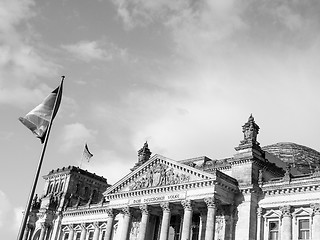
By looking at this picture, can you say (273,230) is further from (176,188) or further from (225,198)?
(176,188)

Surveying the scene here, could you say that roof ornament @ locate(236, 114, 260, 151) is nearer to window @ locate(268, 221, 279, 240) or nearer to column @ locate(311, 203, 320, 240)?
window @ locate(268, 221, 279, 240)

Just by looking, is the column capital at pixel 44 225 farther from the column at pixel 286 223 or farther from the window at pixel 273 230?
the column at pixel 286 223

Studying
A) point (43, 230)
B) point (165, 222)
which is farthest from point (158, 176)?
point (43, 230)

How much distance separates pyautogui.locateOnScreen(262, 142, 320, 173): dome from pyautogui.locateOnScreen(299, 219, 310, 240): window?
15.9m

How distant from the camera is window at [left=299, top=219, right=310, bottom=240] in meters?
37.7

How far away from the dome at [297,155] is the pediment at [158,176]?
1765 centimetres

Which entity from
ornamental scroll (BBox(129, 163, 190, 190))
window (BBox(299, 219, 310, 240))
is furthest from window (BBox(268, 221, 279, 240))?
ornamental scroll (BBox(129, 163, 190, 190))

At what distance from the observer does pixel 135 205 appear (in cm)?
4738

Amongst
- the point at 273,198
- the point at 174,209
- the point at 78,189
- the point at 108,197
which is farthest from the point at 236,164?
the point at 78,189

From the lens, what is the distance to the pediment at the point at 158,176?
43591 mm

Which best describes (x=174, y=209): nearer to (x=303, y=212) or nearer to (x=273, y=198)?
(x=273, y=198)

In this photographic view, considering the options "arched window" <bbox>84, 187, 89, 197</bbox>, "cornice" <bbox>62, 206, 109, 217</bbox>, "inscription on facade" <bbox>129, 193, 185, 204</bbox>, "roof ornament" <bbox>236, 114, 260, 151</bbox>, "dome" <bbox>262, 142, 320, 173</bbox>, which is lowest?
"inscription on facade" <bbox>129, 193, 185, 204</bbox>

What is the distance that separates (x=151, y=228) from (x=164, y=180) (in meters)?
7.30

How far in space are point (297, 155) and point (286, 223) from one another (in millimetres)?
20741
